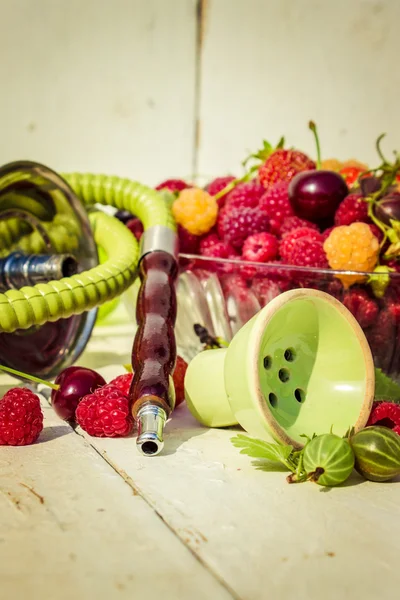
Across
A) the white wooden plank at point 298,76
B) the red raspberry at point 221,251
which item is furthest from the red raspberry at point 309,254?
the white wooden plank at point 298,76

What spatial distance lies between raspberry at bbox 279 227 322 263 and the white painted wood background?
1.06 m

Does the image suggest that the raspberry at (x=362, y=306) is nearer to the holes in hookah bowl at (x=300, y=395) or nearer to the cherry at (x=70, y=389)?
the holes in hookah bowl at (x=300, y=395)

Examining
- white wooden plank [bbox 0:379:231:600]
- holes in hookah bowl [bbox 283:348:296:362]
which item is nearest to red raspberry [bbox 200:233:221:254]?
holes in hookah bowl [bbox 283:348:296:362]

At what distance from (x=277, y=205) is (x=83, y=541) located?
56cm

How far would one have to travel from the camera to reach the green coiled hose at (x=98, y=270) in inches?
29.3

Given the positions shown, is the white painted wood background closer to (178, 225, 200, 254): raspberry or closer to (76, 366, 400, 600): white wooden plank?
(178, 225, 200, 254): raspberry

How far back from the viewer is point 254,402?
0.58 metres

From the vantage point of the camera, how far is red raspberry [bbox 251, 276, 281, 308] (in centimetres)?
83

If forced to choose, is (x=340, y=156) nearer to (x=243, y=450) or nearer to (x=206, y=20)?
(x=206, y=20)

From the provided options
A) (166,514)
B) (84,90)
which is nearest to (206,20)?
(84,90)

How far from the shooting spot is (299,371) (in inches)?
25.8

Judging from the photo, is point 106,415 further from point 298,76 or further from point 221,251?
point 298,76

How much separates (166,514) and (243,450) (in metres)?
0.12

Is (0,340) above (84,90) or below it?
below
